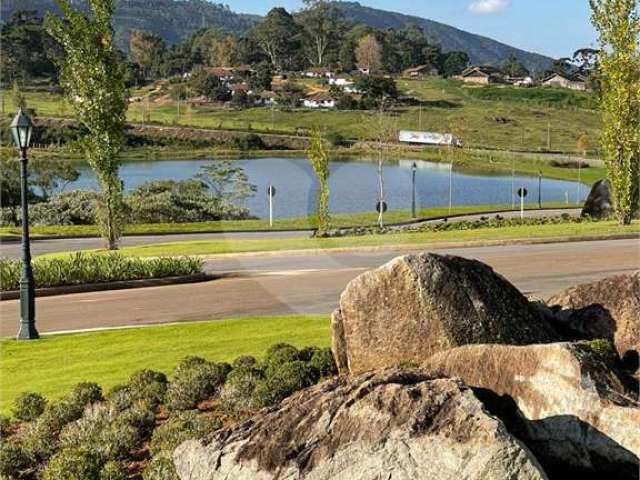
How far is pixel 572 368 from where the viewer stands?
20.9ft

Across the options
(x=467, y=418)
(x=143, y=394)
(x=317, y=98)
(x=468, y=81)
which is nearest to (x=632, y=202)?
(x=143, y=394)

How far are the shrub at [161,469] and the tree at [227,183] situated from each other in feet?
176

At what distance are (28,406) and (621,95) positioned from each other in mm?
26520

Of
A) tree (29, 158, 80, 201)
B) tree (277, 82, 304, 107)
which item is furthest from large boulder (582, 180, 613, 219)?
tree (277, 82, 304, 107)

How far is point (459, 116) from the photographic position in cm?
12700

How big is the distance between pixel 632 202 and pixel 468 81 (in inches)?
6421

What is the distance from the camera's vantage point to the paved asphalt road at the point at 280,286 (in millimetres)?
17688

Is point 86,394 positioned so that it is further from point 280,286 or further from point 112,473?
point 280,286

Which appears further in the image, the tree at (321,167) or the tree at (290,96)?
the tree at (290,96)

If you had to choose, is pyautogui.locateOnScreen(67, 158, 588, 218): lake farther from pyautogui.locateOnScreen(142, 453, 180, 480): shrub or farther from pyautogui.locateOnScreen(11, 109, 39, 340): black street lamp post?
pyautogui.locateOnScreen(142, 453, 180, 480): shrub

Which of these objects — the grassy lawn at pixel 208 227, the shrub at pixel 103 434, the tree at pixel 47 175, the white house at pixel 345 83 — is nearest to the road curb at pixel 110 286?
the shrub at pixel 103 434

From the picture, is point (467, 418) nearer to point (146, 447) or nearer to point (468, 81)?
point (146, 447)

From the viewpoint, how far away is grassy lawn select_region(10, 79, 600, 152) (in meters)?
118

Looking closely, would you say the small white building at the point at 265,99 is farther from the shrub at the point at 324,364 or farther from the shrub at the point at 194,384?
the shrub at the point at 324,364
